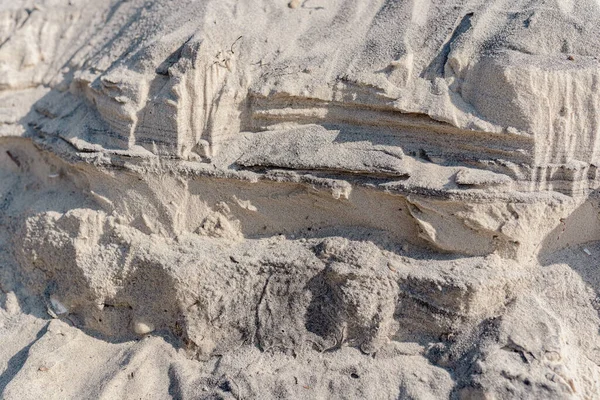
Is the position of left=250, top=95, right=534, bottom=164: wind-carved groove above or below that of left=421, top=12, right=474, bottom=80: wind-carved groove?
below

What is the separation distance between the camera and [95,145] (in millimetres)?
2576

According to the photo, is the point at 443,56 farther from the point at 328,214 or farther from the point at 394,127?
the point at 328,214

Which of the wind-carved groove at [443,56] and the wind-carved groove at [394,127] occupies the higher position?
the wind-carved groove at [443,56]

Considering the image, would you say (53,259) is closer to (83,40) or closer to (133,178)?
(133,178)

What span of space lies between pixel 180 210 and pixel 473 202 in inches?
51.2

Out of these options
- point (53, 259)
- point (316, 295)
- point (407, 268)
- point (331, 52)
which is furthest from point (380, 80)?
point (53, 259)

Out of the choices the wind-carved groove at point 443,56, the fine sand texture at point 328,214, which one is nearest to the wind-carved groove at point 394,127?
the fine sand texture at point 328,214

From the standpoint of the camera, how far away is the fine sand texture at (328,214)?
217cm

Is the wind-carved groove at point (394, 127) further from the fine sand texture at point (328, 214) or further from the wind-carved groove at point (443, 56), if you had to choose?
the wind-carved groove at point (443, 56)

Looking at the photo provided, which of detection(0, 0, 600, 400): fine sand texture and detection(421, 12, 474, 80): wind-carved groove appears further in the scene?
detection(421, 12, 474, 80): wind-carved groove

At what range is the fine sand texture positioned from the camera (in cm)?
217

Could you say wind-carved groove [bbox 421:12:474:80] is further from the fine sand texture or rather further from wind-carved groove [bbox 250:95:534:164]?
wind-carved groove [bbox 250:95:534:164]

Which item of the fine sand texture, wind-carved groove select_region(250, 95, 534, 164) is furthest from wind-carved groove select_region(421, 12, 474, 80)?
wind-carved groove select_region(250, 95, 534, 164)

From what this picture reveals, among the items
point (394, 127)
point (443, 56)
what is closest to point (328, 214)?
point (394, 127)
